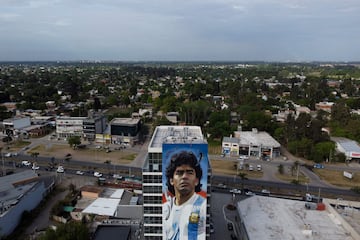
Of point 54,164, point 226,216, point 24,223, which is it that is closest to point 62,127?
point 54,164

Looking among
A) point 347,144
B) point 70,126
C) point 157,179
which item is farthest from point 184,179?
point 70,126

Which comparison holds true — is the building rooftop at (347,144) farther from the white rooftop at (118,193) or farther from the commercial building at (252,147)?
the white rooftop at (118,193)

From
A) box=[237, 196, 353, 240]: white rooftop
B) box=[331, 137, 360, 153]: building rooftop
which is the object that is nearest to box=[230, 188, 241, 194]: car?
box=[237, 196, 353, 240]: white rooftop

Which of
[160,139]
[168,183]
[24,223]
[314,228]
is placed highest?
[160,139]

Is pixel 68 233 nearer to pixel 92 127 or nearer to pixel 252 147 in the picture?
pixel 252 147

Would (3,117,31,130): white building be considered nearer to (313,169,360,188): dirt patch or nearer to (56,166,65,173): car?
(56,166,65,173): car

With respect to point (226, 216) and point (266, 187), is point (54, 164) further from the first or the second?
point (266, 187)
